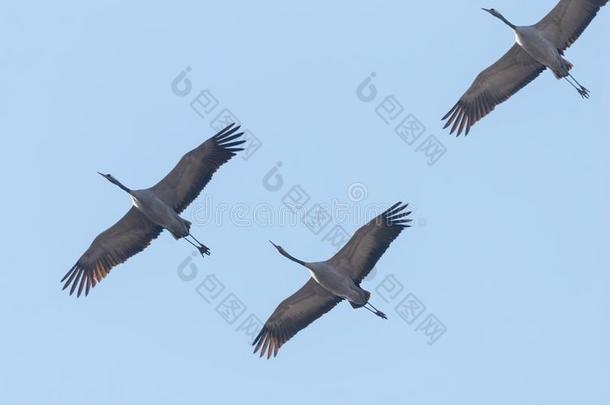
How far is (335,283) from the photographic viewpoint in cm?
3266

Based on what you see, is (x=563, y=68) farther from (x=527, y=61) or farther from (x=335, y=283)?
(x=335, y=283)

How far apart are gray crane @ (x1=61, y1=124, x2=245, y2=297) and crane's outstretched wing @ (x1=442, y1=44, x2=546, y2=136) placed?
600 cm

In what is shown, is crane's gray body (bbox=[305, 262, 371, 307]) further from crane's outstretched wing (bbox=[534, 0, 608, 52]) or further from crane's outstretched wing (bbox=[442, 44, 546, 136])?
crane's outstretched wing (bbox=[534, 0, 608, 52])

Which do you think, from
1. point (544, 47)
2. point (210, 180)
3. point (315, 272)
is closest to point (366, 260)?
point (315, 272)

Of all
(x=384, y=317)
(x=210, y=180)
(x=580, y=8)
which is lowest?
(x=384, y=317)

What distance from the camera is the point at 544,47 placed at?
111 ft

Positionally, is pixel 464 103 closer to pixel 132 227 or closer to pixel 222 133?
pixel 222 133

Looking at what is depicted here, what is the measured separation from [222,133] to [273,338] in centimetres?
529

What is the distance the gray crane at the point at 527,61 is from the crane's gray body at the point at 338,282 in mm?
5360

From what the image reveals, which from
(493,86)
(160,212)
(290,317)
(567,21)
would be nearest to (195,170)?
(160,212)

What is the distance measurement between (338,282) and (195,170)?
472cm

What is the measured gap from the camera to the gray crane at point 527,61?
3391cm

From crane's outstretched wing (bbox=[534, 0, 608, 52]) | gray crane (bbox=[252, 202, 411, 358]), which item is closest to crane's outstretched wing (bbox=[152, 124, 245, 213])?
gray crane (bbox=[252, 202, 411, 358])

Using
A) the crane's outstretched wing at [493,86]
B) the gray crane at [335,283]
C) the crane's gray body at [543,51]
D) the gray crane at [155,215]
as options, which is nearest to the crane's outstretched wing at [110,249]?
the gray crane at [155,215]
